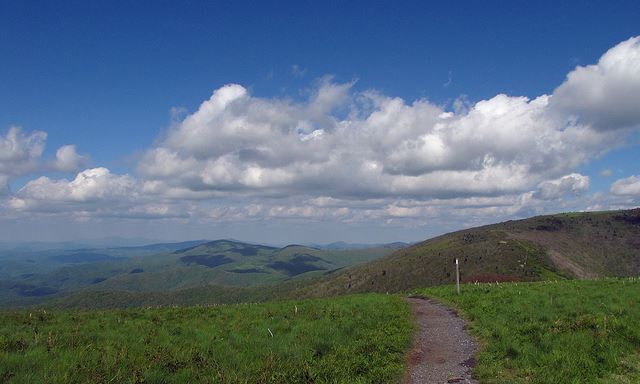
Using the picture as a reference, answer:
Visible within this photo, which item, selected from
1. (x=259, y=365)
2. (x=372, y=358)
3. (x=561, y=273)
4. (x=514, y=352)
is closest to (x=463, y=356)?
(x=514, y=352)

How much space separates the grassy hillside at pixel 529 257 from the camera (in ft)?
449

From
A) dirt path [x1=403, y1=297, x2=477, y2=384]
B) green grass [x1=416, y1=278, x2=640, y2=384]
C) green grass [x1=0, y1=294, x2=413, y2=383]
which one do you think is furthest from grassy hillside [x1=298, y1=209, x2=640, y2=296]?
green grass [x1=0, y1=294, x2=413, y2=383]

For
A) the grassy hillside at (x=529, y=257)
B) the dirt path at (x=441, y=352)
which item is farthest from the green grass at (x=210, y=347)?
the grassy hillside at (x=529, y=257)

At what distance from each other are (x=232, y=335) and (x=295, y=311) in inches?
317

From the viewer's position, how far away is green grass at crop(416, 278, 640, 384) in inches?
514

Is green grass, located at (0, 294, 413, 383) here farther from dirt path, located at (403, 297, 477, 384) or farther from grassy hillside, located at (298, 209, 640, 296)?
grassy hillside, located at (298, 209, 640, 296)

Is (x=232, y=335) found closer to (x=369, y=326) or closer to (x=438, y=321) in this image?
(x=369, y=326)

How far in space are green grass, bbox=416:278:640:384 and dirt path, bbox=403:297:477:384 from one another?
0.59 metres

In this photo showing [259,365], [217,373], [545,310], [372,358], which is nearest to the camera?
[217,373]

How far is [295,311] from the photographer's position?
1017 inches

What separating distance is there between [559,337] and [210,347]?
510 inches

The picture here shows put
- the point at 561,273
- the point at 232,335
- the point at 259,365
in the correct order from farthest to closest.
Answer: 1. the point at 561,273
2. the point at 232,335
3. the point at 259,365

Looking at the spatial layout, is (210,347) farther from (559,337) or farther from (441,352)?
(559,337)

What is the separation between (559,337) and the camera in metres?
16.2
